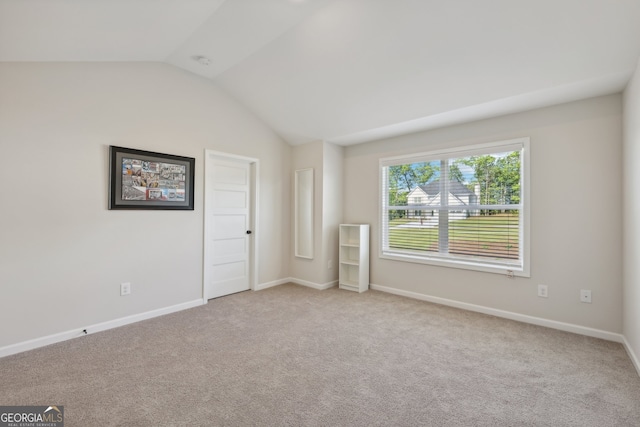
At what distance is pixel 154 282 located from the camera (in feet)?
11.0

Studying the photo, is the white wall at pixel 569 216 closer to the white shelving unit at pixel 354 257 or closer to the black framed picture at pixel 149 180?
the white shelving unit at pixel 354 257

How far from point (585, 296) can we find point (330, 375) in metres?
2.64

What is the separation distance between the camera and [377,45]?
8.90 feet

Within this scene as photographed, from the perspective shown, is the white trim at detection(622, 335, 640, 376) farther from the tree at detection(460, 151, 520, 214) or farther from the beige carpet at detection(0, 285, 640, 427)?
the tree at detection(460, 151, 520, 214)

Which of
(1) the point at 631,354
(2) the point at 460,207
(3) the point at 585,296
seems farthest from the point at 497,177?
(1) the point at 631,354

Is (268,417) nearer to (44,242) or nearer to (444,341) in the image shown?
(444,341)

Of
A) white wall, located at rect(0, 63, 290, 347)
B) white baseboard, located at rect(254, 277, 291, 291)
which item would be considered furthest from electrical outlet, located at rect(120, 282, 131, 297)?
white baseboard, located at rect(254, 277, 291, 291)

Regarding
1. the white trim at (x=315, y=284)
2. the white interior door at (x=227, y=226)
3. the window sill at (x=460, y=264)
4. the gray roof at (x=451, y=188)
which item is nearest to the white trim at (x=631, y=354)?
the window sill at (x=460, y=264)

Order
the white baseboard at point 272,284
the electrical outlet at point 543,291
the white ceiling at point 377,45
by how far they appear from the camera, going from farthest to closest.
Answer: the white baseboard at point 272,284, the electrical outlet at point 543,291, the white ceiling at point 377,45

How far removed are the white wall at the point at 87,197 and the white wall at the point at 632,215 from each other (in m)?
4.23

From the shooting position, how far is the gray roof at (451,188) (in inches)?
146

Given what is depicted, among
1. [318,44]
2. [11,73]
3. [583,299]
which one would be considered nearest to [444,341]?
[583,299]

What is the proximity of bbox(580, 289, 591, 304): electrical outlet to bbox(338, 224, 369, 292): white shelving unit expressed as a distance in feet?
8.09

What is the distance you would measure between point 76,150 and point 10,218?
30.8 inches
